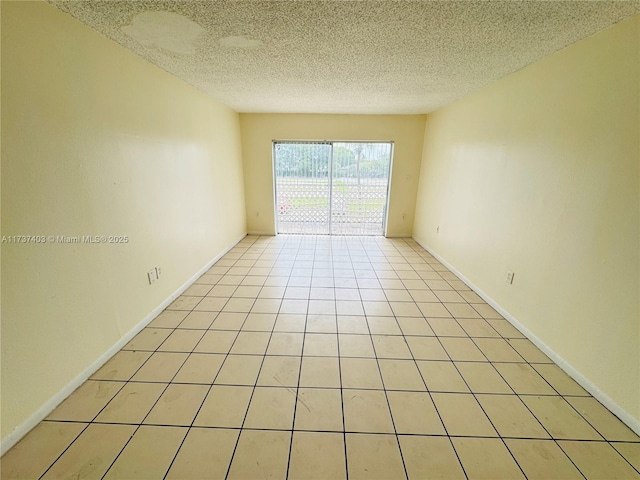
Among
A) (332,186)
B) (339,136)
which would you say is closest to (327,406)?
(332,186)

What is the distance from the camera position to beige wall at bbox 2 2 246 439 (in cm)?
119

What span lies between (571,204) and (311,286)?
220cm

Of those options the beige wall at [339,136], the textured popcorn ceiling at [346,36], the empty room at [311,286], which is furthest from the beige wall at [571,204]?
the beige wall at [339,136]

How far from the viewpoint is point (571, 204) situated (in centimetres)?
167

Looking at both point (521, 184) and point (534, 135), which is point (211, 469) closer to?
point (521, 184)

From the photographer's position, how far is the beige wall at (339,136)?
4273 millimetres

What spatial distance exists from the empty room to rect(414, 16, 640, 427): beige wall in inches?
0.5

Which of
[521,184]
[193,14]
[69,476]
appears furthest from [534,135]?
[69,476]

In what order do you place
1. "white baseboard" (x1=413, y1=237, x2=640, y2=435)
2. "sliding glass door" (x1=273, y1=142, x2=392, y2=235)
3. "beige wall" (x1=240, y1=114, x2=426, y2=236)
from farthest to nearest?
"sliding glass door" (x1=273, y1=142, x2=392, y2=235) < "beige wall" (x1=240, y1=114, x2=426, y2=236) < "white baseboard" (x1=413, y1=237, x2=640, y2=435)

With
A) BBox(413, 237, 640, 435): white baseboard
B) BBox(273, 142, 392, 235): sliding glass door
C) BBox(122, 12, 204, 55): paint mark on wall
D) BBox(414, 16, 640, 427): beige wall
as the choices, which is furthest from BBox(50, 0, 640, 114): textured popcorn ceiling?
BBox(413, 237, 640, 435): white baseboard

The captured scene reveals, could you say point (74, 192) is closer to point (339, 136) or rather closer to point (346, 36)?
point (346, 36)

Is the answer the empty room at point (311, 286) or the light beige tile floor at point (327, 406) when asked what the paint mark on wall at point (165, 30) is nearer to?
the empty room at point (311, 286)

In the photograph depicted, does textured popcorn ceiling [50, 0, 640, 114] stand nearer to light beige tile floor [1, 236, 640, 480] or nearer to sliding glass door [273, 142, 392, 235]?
sliding glass door [273, 142, 392, 235]

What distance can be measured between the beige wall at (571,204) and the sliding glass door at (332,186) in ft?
6.52
